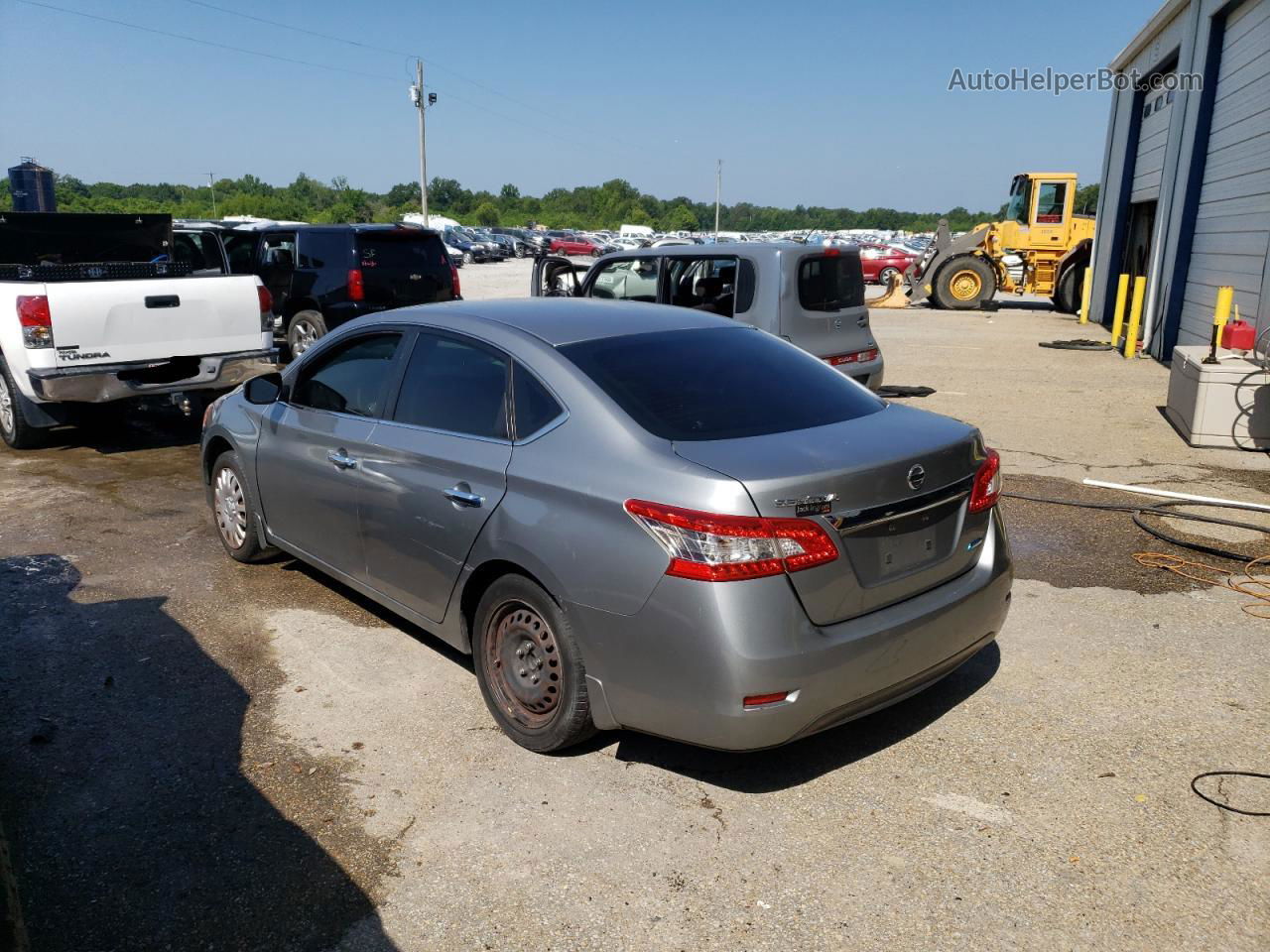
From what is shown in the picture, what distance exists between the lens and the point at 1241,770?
3.61 metres

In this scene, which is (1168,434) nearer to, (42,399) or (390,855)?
(390,855)

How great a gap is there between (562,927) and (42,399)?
7304 mm

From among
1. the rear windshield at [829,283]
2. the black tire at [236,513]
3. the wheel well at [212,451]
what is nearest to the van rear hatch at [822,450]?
the black tire at [236,513]

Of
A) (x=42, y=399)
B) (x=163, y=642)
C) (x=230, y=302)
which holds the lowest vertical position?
(x=163, y=642)

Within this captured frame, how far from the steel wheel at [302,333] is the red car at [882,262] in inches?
1091

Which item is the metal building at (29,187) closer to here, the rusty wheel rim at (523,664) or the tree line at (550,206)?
the rusty wheel rim at (523,664)

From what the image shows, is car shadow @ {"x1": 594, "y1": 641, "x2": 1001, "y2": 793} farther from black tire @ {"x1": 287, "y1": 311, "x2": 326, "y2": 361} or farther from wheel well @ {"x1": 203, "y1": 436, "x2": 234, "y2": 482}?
black tire @ {"x1": 287, "y1": 311, "x2": 326, "y2": 361}

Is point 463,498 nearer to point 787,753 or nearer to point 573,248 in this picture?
point 787,753

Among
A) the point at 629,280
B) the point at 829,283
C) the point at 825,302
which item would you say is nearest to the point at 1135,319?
the point at 829,283

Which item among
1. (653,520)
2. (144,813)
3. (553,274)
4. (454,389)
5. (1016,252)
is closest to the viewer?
(653,520)

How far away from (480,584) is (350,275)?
9798 mm

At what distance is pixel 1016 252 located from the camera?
28.2 meters

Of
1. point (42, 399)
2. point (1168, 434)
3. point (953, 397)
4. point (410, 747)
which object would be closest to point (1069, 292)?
point (953, 397)

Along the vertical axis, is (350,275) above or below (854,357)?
above
